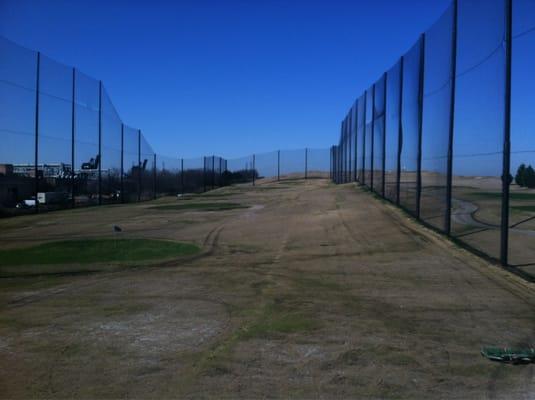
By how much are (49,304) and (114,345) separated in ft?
7.07

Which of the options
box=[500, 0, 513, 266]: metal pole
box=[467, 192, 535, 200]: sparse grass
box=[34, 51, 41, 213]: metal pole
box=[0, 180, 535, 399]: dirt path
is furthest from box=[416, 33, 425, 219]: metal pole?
box=[34, 51, 41, 213]: metal pole

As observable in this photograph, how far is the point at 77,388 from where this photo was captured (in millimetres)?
4266

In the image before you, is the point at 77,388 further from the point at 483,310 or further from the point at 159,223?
the point at 159,223

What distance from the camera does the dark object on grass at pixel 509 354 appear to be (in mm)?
4738

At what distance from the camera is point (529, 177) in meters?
9.81

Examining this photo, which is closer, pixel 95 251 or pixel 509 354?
pixel 509 354

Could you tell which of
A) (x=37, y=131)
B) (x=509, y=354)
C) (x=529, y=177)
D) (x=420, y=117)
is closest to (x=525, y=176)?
(x=529, y=177)

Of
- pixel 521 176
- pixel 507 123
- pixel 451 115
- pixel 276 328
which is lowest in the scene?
pixel 276 328

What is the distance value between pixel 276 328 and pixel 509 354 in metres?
2.19

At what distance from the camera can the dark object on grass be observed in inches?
187

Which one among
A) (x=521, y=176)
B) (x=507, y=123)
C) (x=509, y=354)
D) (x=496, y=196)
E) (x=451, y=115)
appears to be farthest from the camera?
(x=451, y=115)

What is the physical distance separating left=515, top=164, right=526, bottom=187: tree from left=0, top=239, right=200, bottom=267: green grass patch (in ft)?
20.6

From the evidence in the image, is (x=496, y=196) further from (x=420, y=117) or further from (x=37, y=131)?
(x=37, y=131)

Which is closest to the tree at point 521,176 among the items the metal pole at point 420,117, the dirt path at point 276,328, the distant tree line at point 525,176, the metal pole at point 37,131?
the distant tree line at point 525,176
